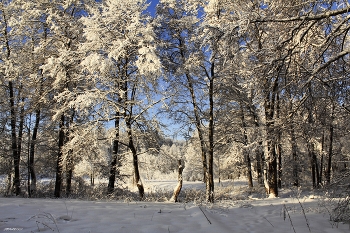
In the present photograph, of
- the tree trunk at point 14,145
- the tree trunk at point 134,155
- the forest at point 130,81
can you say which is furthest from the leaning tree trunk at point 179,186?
the tree trunk at point 14,145

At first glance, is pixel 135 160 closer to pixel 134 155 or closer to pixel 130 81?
pixel 134 155

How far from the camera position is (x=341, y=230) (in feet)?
13.4

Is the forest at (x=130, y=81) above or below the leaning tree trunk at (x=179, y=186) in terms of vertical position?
above

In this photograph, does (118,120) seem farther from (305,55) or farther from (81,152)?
(305,55)

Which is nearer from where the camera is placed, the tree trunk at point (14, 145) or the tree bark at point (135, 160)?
the tree bark at point (135, 160)

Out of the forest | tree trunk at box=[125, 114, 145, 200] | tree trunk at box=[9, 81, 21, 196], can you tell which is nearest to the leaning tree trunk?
the forest

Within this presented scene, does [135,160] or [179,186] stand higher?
[135,160]

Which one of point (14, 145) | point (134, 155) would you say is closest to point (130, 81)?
point (134, 155)

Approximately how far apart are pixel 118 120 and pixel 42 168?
793cm

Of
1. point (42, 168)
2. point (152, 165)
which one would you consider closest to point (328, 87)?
point (152, 165)

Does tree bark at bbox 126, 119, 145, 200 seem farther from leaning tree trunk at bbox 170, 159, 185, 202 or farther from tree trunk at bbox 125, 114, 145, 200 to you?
leaning tree trunk at bbox 170, 159, 185, 202

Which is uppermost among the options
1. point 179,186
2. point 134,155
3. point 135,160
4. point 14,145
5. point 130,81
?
point 130,81

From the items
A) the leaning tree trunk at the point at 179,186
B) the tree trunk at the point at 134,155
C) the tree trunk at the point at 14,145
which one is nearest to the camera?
the leaning tree trunk at the point at 179,186

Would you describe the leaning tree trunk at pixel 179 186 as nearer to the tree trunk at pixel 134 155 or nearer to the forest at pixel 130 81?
the forest at pixel 130 81
